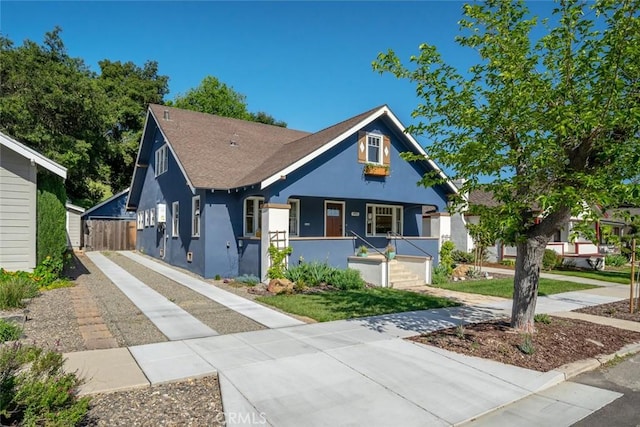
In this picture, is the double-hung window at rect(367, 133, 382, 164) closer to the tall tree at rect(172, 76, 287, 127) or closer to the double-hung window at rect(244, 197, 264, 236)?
the double-hung window at rect(244, 197, 264, 236)

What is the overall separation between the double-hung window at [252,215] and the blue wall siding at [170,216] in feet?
4.96

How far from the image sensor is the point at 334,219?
16.5 meters

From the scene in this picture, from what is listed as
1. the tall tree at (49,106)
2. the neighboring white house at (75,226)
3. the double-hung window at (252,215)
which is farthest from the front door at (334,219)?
the neighboring white house at (75,226)

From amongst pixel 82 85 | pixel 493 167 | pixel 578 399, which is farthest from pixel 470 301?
pixel 82 85

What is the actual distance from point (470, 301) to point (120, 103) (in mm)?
30668

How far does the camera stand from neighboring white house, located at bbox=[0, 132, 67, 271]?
10.5 metres

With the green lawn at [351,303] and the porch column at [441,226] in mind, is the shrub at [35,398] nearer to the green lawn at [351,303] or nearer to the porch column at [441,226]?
the green lawn at [351,303]

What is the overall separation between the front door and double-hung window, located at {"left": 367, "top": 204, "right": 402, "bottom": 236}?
1.49 metres

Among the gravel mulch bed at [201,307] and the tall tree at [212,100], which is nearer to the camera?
the gravel mulch bed at [201,307]

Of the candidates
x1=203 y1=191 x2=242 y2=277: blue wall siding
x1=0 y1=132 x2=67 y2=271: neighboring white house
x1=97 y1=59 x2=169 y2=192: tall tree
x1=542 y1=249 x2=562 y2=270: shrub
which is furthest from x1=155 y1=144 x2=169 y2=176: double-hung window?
x1=542 y1=249 x2=562 y2=270: shrub

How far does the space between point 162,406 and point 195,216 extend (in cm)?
1184

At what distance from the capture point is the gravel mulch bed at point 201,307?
7773 millimetres

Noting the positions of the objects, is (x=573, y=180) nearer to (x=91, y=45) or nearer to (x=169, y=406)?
(x=169, y=406)

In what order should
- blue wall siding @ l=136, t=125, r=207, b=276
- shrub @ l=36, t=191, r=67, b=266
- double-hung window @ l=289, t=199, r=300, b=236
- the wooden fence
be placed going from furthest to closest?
the wooden fence
double-hung window @ l=289, t=199, r=300, b=236
blue wall siding @ l=136, t=125, r=207, b=276
shrub @ l=36, t=191, r=67, b=266
